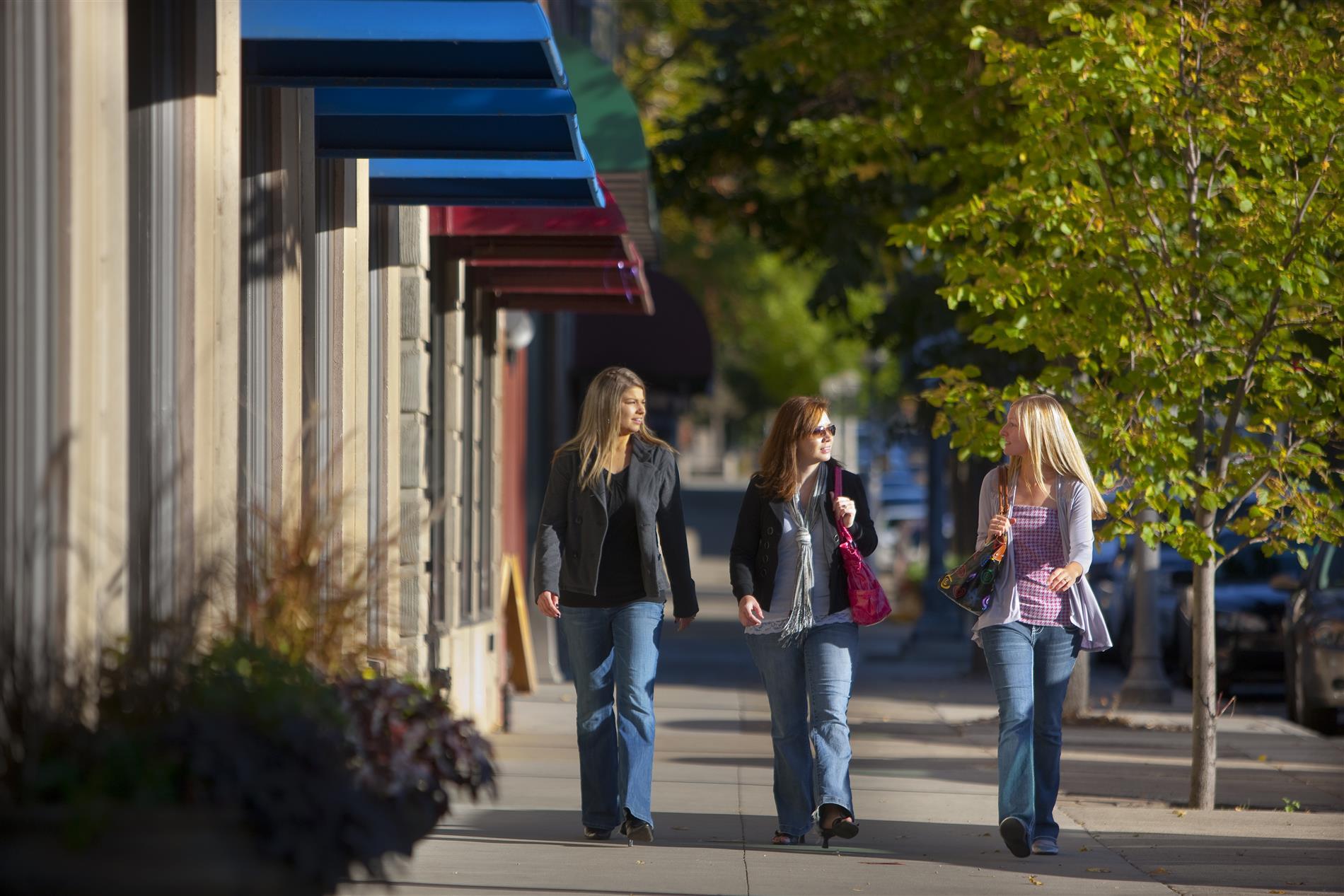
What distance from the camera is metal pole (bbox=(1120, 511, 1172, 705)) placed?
1498cm

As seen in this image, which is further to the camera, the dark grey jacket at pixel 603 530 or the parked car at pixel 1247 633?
the parked car at pixel 1247 633

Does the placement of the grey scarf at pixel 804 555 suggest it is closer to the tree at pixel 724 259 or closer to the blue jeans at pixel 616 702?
the blue jeans at pixel 616 702

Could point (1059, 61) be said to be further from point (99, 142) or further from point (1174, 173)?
point (99, 142)

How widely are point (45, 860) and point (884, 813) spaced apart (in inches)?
235

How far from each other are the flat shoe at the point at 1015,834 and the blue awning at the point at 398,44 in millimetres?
3427

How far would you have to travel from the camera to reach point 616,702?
764 cm

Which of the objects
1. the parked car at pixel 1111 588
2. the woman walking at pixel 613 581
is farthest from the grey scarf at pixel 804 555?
the parked car at pixel 1111 588

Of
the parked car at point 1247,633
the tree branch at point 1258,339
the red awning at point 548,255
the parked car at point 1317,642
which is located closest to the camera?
the tree branch at point 1258,339

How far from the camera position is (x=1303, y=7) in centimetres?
1316

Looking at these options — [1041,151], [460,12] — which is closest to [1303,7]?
[1041,151]

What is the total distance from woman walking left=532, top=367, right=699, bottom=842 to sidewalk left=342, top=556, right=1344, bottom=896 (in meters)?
0.29

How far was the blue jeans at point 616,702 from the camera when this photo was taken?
24.8ft

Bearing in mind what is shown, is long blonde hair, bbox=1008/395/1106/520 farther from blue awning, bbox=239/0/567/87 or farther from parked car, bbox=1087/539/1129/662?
parked car, bbox=1087/539/1129/662

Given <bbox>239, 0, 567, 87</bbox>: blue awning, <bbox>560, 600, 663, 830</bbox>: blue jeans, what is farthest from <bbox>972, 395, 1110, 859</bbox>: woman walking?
<bbox>239, 0, 567, 87</bbox>: blue awning
